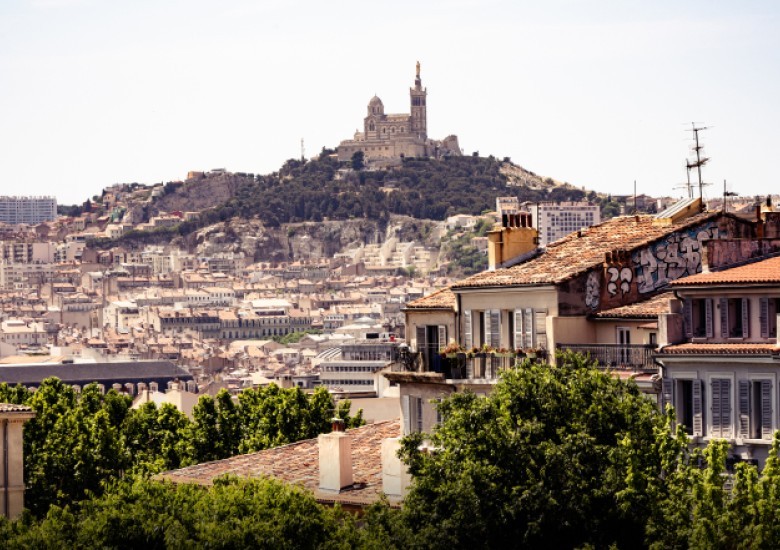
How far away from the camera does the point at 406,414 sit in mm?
45438

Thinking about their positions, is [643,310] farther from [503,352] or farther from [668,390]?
[668,390]

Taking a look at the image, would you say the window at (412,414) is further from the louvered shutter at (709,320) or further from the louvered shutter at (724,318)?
the louvered shutter at (724,318)

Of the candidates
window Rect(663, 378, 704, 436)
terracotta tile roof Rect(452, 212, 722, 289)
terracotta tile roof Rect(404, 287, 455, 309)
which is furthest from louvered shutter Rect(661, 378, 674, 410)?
terracotta tile roof Rect(404, 287, 455, 309)

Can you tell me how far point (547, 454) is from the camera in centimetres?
3784

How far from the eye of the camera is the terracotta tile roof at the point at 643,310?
134 feet

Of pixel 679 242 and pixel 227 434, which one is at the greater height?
pixel 679 242

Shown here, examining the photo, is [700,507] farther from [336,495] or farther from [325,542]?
[336,495]

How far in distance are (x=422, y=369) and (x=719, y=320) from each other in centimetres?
831

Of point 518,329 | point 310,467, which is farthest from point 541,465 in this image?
point 310,467

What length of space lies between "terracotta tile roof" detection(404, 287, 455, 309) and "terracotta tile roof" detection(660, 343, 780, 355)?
7781 millimetres

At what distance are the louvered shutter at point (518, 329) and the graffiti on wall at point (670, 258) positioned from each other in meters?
2.14

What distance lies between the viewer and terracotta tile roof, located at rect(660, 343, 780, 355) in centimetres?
3672

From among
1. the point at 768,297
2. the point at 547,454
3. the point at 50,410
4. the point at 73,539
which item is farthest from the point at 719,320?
the point at 50,410

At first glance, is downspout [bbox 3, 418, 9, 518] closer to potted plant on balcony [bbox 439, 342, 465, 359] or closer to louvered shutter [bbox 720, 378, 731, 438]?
potted plant on balcony [bbox 439, 342, 465, 359]
